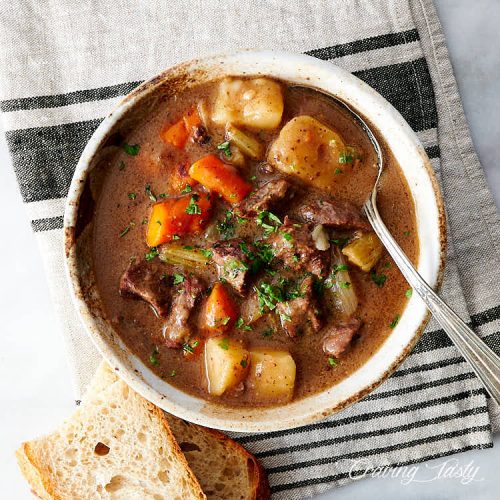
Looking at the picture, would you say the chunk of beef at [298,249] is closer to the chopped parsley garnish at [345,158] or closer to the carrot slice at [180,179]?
the chopped parsley garnish at [345,158]

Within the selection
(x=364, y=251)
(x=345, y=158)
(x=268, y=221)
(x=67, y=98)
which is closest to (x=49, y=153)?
(x=67, y=98)

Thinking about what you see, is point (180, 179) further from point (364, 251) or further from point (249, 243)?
point (364, 251)

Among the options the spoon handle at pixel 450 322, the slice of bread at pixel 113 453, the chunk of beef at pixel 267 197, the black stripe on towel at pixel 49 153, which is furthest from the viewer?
the black stripe on towel at pixel 49 153

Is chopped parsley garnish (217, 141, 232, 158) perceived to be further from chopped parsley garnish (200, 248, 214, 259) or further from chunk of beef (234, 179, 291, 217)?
chopped parsley garnish (200, 248, 214, 259)

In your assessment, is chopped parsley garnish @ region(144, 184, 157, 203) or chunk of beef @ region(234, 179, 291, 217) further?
chopped parsley garnish @ region(144, 184, 157, 203)

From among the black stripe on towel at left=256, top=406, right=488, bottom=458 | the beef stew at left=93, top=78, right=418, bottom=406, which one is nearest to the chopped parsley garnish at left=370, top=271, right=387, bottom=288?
the beef stew at left=93, top=78, right=418, bottom=406

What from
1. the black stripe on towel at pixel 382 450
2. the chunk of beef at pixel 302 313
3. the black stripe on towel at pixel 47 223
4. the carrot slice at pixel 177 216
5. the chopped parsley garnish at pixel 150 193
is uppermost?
the chopped parsley garnish at pixel 150 193

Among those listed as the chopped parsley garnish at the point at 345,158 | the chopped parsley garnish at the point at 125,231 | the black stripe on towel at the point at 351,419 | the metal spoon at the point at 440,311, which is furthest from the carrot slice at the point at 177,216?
the black stripe on towel at the point at 351,419
